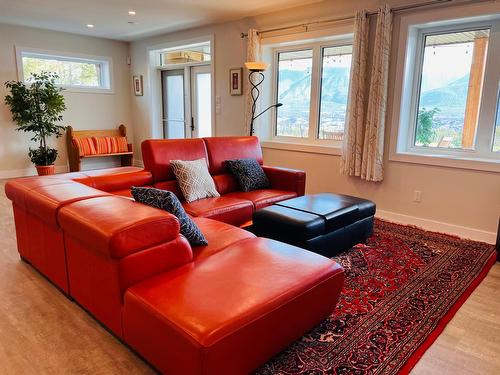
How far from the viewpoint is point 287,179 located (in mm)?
3691

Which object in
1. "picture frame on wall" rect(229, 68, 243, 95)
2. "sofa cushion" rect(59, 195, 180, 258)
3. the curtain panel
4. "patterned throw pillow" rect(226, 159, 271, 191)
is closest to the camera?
"sofa cushion" rect(59, 195, 180, 258)

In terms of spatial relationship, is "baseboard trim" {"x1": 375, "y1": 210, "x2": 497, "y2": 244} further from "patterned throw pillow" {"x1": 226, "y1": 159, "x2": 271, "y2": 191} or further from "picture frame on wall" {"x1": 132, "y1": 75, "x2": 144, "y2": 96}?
"picture frame on wall" {"x1": 132, "y1": 75, "x2": 144, "y2": 96}

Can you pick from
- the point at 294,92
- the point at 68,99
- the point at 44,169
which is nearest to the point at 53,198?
the point at 294,92

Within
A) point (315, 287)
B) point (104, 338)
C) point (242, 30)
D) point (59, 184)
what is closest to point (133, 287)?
point (104, 338)

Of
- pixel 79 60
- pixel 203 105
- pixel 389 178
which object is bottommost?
pixel 389 178

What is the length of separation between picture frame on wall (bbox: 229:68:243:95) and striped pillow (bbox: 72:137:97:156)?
2813 mm

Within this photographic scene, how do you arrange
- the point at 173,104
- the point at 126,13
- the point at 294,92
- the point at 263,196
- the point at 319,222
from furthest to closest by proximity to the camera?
the point at 173,104 < the point at 126,13 < the point at 294,92 < the point at 263,196 < the point at 319,222

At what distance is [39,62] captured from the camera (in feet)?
20.7

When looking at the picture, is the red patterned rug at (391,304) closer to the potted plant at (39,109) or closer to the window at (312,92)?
the window at (312,92)

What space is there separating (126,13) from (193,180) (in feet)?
10.7

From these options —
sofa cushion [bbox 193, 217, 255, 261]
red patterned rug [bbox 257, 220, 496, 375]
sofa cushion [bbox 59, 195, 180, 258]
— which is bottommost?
red patterned rug [bbox 257, 220, 496, 375]

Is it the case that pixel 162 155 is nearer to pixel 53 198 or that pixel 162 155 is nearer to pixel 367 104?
pixel 53 198

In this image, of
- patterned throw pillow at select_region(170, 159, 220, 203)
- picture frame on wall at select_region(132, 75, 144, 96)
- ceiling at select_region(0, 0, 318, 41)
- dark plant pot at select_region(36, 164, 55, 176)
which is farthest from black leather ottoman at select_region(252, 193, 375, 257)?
picture frame on wall at select_region(132, 75, 144, 96)

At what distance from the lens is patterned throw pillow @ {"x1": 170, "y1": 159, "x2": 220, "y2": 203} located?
10.3ft
